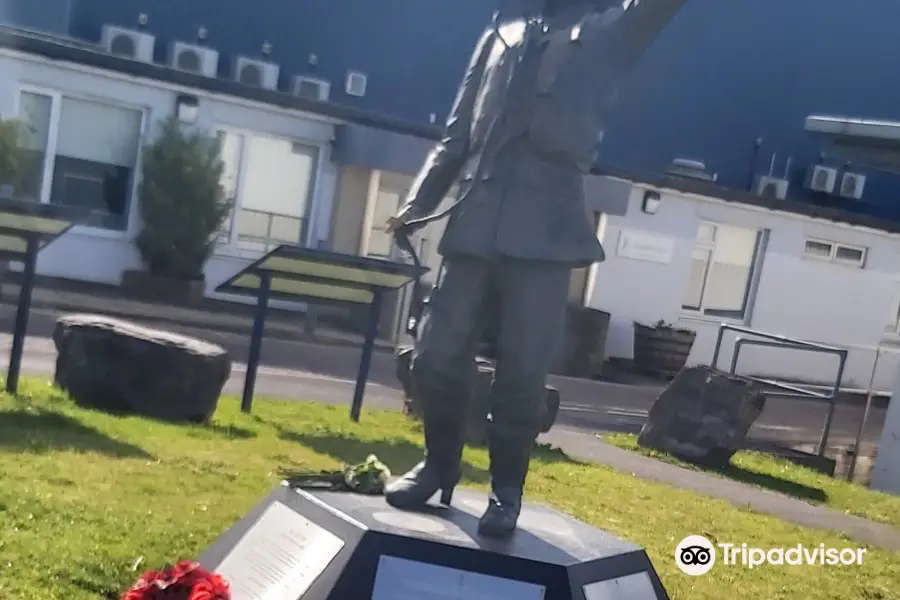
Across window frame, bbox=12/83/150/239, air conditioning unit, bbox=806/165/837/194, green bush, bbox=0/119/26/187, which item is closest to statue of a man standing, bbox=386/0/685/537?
green bush, bbox=0/119/26/187

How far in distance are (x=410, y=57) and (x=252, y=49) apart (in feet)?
8.83

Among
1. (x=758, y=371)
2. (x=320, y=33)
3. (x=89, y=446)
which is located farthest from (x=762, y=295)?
(x=89, y=446)

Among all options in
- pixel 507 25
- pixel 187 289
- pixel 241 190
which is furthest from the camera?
pixel 241 190

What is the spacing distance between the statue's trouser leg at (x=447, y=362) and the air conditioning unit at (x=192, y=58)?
15.1 m

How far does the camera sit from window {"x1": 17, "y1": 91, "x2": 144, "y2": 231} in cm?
1523

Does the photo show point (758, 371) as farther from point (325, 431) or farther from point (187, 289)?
point (325, 431)

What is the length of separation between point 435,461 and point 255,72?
15.9m

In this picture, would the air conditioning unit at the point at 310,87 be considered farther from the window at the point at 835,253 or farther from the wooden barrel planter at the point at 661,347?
the window at the point at 835,253

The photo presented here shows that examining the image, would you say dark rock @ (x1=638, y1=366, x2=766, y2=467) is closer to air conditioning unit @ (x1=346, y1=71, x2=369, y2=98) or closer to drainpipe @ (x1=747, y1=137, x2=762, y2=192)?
air conditioning unit @ (x1=346, y1=71, x2=369, y2=98)

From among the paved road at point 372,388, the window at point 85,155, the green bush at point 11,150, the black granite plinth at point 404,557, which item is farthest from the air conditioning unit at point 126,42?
the black granite plinth at point 404,557

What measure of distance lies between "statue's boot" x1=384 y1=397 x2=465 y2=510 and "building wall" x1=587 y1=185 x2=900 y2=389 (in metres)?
13.6

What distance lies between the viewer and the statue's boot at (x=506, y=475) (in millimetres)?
4316

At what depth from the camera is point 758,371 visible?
19.8 meters

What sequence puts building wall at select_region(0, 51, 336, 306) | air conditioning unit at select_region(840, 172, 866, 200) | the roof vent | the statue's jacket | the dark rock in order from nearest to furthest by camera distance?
the statue's jacket → the dark rock → building wall at select_region(0, 51, 336, 306) → the roof vent → air conditioning unit at select_region(840, 172, 866, 200)
